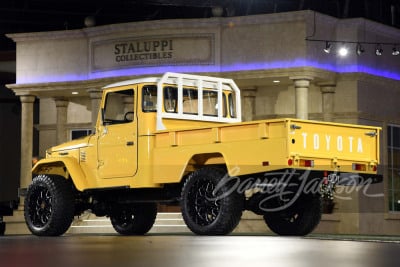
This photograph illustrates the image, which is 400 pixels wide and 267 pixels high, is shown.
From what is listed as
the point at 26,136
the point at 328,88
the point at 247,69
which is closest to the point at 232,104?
the point at 247,69

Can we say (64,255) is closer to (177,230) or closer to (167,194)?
(167,194)

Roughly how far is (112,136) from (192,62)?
408 inches

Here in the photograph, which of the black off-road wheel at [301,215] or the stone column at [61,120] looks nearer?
the black off-road wheel at [301,215]

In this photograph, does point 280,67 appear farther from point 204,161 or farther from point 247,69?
point 204,161

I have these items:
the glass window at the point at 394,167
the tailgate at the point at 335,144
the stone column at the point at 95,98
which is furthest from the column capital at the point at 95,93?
the tailgate at the point at 335,144

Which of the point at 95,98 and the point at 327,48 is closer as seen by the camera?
the point at 327,48

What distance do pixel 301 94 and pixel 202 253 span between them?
15709 millimetres

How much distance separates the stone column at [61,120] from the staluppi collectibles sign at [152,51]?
2805 mm

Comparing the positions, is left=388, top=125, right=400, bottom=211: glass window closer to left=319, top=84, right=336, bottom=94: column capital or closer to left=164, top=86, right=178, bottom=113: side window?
left=319, top=84, right=336, bottom=94: column capital

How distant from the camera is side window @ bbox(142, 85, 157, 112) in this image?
17344 mm

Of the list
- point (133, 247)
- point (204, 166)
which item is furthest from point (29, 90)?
point (133, 247)

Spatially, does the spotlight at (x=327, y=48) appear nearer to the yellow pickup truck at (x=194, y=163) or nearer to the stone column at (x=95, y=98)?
the stone column at (x=95, y=98)

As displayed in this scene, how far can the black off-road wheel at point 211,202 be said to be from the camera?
1557cm

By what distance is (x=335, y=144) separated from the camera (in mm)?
15766
